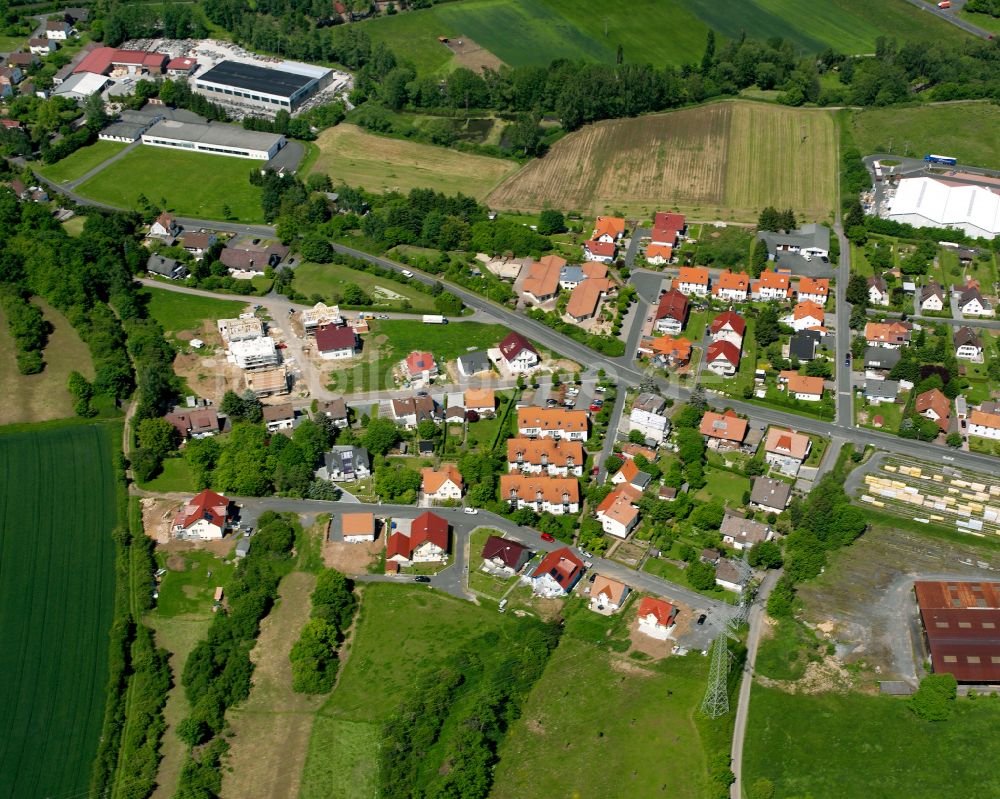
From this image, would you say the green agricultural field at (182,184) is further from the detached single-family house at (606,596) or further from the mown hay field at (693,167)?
the detached single-family house at (606,596)

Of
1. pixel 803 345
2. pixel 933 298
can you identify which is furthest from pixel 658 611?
pixel 933 298

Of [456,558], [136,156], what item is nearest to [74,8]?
[136,156]

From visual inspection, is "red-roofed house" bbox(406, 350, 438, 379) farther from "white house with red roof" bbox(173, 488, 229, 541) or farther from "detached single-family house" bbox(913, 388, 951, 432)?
"detached single-family house" bbox(913, 388, 951, 432)

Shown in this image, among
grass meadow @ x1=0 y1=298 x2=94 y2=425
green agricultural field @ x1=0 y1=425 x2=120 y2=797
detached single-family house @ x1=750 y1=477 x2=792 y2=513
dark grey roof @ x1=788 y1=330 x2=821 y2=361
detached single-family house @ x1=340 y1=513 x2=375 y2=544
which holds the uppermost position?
dark grey roof @ x1=788 y1=330 x2=821 y2=361

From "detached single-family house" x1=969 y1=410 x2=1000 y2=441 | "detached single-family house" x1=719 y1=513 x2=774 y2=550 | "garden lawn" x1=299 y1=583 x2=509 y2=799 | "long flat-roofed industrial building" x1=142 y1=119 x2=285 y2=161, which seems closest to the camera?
"garden lawn" x1=299 y1=583 x2=509 y2=799

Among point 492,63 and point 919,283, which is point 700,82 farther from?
point 919,283

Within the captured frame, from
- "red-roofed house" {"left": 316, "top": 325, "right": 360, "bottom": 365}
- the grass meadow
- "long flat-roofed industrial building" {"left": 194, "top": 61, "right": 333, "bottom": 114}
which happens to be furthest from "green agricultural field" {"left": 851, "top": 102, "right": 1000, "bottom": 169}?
the grass meadow
